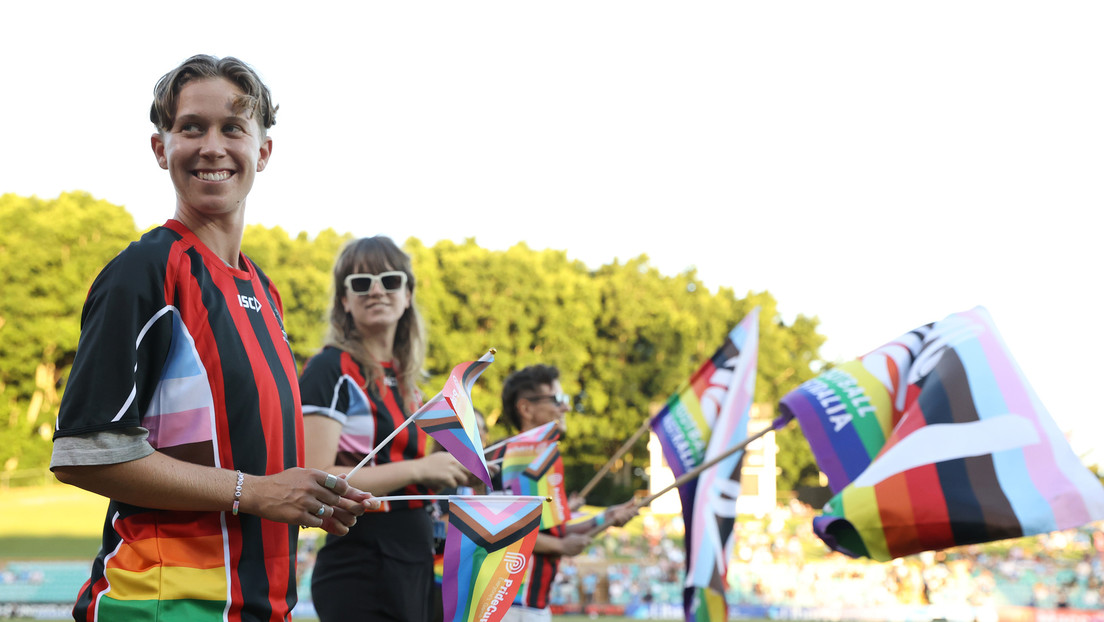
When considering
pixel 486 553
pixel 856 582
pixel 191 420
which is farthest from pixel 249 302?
pixel 856 582

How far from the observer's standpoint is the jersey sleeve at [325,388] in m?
4.03

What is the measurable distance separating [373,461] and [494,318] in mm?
45052

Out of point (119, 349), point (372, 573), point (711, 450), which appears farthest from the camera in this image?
point (711, 450)

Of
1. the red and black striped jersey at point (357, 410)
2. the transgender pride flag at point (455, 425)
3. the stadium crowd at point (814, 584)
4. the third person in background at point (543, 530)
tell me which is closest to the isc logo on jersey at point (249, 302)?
the transgender pride flag at point (455, 425)

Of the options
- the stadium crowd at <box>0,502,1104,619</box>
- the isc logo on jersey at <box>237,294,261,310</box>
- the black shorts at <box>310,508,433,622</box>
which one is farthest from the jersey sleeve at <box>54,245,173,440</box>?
the stadium crowd at <box>0,502,1104,619</box>

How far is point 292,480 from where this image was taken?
2.33 meters

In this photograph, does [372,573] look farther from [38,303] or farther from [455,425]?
[38,303]

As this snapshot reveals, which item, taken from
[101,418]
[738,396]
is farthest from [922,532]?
[101,418]

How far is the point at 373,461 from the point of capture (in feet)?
14.3

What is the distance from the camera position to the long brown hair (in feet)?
15.1

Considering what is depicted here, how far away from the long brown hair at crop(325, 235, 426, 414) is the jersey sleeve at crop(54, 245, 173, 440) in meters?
2.15

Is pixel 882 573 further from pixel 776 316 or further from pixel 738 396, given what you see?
pixel 776 316

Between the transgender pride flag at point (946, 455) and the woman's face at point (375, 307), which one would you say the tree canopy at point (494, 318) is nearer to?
the transgender pride flag at point (946, 455)

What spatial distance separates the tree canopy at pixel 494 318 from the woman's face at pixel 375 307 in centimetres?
3689
